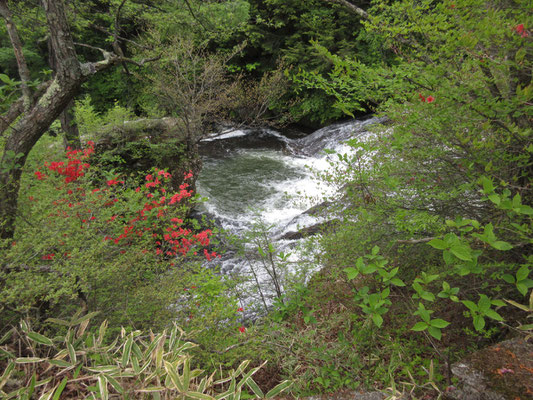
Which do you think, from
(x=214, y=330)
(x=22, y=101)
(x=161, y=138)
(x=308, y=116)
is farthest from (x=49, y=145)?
(x=308, y=116)

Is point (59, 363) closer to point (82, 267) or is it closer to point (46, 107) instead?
point (82, 267)

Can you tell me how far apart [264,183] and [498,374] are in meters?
8.10

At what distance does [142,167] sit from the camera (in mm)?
7332

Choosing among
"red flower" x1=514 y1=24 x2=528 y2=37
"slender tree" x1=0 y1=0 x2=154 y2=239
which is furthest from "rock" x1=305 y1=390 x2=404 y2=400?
"slender tree" x1=0 y1=0 x2=154 y2=239

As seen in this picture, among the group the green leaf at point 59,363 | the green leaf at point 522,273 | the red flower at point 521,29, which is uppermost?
the red flower at point 521,29

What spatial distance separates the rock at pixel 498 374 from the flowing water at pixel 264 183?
79.1 inches

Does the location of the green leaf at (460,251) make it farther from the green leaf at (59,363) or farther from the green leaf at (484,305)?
the green leaf at (59,363)

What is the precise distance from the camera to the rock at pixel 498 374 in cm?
138

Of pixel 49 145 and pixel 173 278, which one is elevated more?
pixel 49 145

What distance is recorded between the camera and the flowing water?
19.4 ft

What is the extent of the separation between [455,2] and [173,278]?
3.26m

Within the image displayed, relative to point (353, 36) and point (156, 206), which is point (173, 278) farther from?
point (353, 36)

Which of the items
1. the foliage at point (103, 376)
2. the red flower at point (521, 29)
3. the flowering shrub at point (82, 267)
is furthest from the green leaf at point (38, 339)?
the red flower at point (521, 29)

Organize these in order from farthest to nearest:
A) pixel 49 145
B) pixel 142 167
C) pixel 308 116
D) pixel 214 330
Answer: pixel 308 116 → pixel 142 167 → pixel 49 145 → pixel 214 330
